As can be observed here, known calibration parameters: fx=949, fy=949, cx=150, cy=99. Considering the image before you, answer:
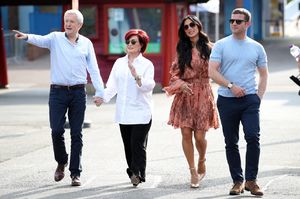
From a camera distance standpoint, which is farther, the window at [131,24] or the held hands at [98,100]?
the window at [131,24]

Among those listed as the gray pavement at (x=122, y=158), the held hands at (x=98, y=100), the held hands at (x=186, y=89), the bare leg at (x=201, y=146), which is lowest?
the gray pavement at (x=122, y=158)

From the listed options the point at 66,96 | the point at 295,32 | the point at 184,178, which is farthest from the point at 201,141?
the point at 295,32

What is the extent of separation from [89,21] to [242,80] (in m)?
14.0

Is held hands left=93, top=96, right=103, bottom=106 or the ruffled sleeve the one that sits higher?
the ruffled sleeve

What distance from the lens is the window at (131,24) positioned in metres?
22.3

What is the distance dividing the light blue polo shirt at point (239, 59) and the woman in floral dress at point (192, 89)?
0.56 meters

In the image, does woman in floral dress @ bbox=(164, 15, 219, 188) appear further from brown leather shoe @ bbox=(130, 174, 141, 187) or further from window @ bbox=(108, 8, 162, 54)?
window @ bbox=(108, 8, 162, 54)

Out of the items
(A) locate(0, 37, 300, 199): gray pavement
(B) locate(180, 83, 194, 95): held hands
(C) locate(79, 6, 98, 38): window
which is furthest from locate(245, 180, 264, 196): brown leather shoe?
(C) locate(79, 6, 98, 38): window

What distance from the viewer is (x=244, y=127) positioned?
29.1 feet

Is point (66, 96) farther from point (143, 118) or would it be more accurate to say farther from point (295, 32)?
point (295, 32)

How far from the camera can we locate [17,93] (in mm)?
22281

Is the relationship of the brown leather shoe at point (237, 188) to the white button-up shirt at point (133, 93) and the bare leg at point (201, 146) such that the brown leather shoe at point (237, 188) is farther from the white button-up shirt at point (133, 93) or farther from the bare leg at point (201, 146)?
the white button-up shirt at point (133, 93)

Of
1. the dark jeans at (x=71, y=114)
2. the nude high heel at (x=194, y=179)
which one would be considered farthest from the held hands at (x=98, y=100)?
the nude high heel at (x=194, y=179)

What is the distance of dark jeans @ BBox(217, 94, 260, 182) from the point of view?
885 cm
